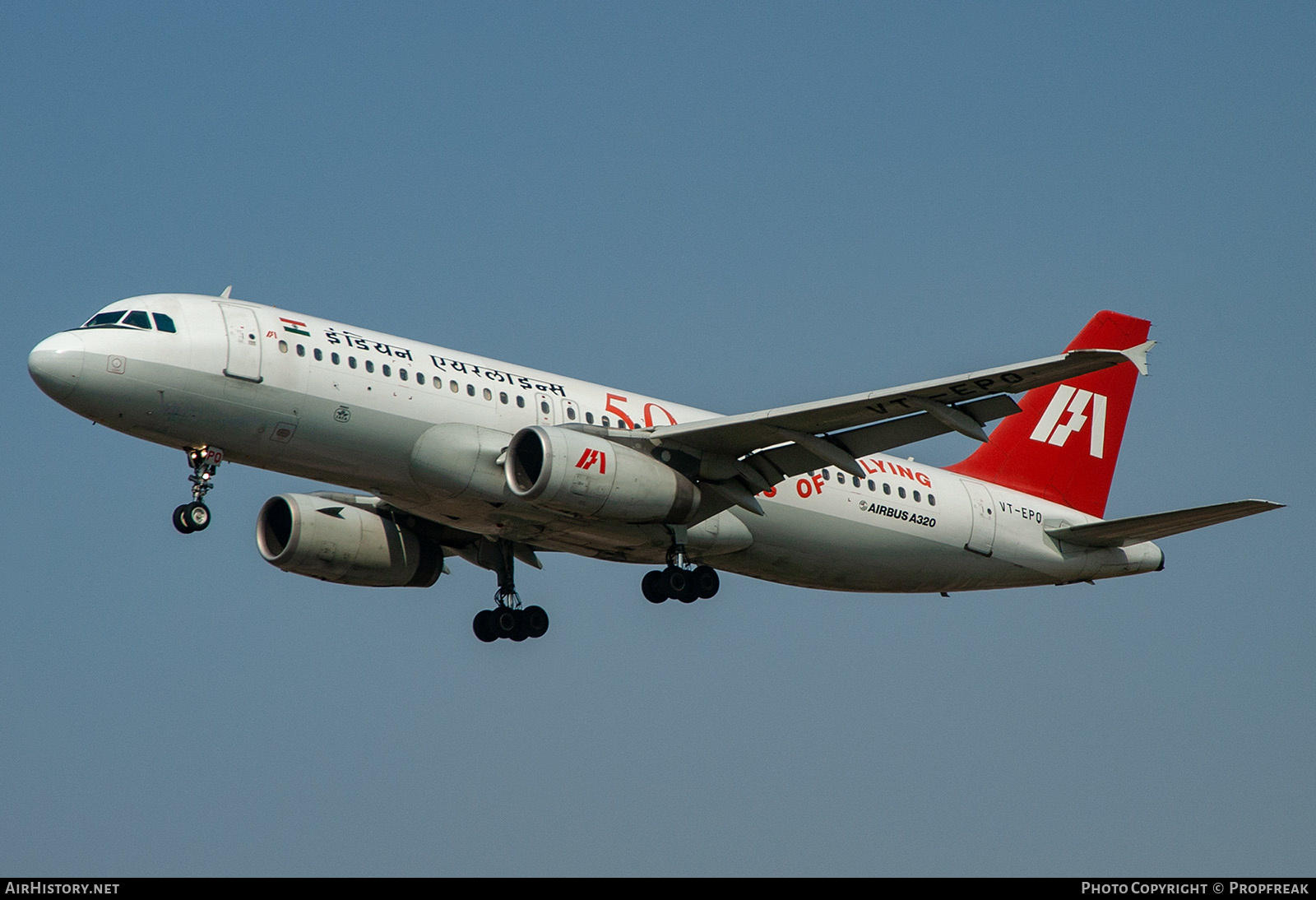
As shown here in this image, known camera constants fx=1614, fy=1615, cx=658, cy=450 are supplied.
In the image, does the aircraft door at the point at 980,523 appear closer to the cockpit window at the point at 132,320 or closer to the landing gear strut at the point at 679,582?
the landing gear strut at the point at 679,582

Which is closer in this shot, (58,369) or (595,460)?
(58,369)

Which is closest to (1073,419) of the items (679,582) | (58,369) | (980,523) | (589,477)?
(980,523)

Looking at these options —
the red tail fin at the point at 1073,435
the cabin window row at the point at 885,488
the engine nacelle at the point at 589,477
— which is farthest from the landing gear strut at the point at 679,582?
the red tail fin at the point at 1073,435

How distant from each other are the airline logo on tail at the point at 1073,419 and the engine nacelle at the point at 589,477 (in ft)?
Answer: 39.2

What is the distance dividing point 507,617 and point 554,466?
24.5 ft

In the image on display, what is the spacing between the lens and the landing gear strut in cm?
3123

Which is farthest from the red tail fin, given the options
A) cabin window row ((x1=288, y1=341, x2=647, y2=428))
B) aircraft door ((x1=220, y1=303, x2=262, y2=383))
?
aircraft door ((x1=220, y1=303, x2=262, y2=383))

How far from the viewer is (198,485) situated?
2816cm

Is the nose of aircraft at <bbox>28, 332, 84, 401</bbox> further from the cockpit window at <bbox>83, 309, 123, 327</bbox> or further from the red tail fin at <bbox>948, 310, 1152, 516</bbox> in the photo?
the red tail fin at <bbox>948, 310, 1152, 516</bbox>

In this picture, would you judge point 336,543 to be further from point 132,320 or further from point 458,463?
point 132,320

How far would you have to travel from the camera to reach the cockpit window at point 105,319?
27781 millimetres

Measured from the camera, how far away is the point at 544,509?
2902cm

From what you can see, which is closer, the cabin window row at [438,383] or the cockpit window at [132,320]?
the cockpit window at [132,320]
